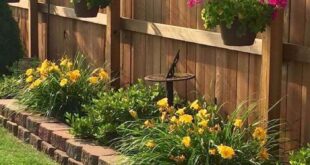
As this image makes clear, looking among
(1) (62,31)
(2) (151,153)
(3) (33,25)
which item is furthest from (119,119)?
(3) (33,25)

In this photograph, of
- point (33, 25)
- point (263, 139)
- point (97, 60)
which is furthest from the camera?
point (33, 25)

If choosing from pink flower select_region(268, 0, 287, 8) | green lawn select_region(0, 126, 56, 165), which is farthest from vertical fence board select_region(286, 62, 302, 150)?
green lawn select_region(0, 126, 56, 165)

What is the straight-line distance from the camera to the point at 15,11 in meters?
11.9

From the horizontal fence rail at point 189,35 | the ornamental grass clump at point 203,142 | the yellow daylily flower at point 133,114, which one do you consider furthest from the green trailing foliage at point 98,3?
the ornamental grass clump at point 203,142

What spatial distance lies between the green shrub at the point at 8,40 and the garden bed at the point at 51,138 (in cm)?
212

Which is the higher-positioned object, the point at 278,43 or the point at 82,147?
the point at 278,43

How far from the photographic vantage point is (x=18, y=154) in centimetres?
700

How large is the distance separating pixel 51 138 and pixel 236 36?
241cm

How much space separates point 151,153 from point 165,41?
2169mm

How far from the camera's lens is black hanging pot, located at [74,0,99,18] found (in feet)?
26.4

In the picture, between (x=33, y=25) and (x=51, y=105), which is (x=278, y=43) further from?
(x=33, y=25)

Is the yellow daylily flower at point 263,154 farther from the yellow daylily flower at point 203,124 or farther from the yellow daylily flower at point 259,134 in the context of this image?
the yellow daylily flower at point 203,124

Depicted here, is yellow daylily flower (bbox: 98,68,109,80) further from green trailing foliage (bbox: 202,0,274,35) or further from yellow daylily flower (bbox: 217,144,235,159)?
yellow daylily flower (bbox: 217,144,235,159)

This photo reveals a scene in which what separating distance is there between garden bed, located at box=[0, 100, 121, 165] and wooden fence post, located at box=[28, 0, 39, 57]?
228cm
